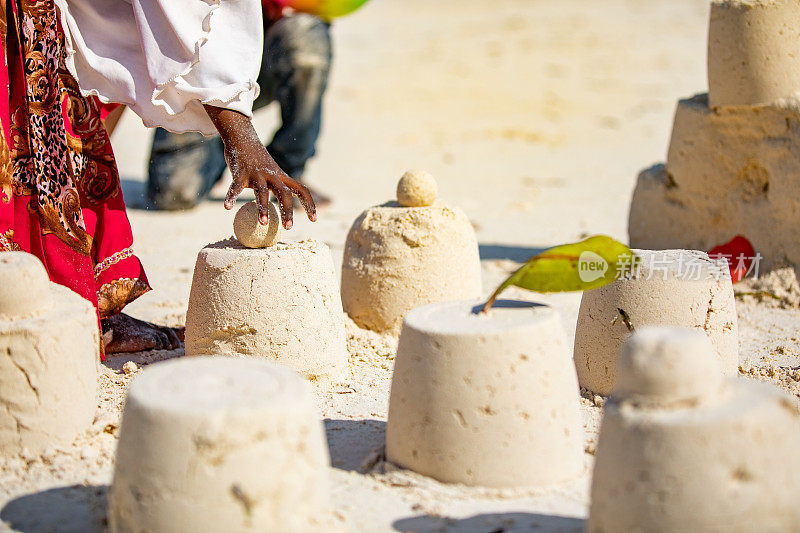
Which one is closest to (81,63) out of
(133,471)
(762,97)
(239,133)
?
(239,133)

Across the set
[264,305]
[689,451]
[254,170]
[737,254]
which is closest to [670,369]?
[689,451]

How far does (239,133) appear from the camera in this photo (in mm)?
3234

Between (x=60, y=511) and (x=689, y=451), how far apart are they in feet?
5.08

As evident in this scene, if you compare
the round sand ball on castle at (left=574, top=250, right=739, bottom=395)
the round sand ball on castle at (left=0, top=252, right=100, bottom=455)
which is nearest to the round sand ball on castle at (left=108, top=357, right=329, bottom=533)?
the round sand ball on castle at (left=0, top=252, right=100, bottom=455)

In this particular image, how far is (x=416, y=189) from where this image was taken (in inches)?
151

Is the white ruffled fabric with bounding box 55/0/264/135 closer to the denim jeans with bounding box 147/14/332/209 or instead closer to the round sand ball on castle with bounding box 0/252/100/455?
the round sand ball on castle with bounding box 0/252/100/455

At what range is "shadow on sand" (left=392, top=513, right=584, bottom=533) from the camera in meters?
2.32

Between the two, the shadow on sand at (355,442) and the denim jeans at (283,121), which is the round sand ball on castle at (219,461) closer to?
the shadow on sand at (355,442)

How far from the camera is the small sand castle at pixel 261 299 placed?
3.17 m

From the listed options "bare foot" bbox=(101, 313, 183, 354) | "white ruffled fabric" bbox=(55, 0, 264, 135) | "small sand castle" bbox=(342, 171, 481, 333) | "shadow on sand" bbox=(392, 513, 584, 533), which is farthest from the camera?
"small sand castle" bbox=(342, 171, 481, 333)

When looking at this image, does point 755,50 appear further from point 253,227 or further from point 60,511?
point 60,511

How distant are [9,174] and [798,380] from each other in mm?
2866

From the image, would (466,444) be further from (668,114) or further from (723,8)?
(668,114)

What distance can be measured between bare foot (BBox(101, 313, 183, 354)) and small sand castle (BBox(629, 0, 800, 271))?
2728mm
